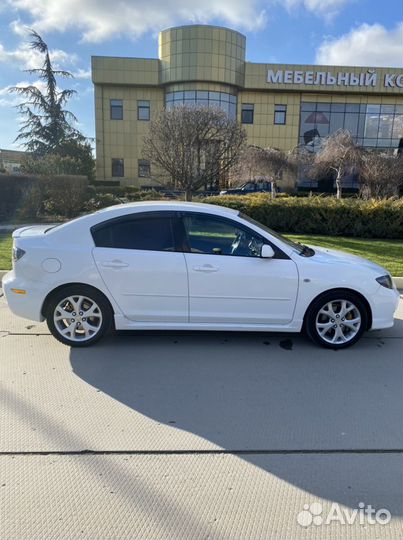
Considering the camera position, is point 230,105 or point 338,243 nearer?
point 338,243

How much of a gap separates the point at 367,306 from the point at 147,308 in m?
2.39

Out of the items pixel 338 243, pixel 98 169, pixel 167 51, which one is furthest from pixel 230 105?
pixel 338 243

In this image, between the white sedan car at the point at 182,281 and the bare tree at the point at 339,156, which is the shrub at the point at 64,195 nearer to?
the white sedan car at the point at 182,281

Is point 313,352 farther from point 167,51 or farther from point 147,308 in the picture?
point 167,51

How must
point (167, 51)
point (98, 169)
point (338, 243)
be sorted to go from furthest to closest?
point (98, 169), point (167, 51), point (338, 243)

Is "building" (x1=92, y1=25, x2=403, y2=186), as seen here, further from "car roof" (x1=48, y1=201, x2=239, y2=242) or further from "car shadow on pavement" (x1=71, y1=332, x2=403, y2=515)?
"car shadow on pavement" (x1=71, y1=332, x2=403, y2=515)

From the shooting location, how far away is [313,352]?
4.20 m

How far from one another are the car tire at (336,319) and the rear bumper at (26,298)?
2852mm

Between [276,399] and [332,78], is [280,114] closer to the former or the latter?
[332,78]

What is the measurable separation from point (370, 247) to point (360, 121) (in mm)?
33325

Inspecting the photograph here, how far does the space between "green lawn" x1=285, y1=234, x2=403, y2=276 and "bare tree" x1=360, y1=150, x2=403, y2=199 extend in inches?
362

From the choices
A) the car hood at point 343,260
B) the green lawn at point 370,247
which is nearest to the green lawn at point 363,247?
the green lawn at point 370,247

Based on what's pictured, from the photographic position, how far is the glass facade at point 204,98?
35094mm

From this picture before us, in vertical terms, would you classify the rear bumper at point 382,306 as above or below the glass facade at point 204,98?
below
